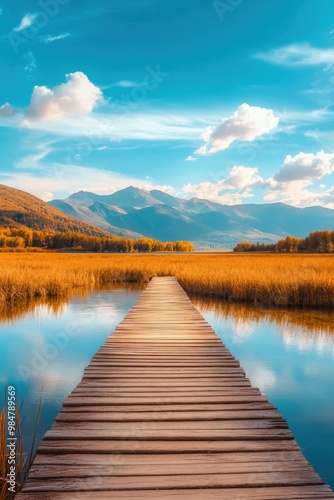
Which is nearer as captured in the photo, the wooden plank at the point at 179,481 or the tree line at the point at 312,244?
the wooden plank at the point at 179,481

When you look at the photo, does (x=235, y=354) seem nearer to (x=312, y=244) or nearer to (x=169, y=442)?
(x=169, y=442)

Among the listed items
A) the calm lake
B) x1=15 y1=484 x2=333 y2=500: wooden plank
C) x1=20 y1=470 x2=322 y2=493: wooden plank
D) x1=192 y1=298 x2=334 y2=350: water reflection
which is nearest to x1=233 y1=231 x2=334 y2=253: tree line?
x1=192 y1=298 x2=334 y2=350: water reflection

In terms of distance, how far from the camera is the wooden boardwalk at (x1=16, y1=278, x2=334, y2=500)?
2896mm

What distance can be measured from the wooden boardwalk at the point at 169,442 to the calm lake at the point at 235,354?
4.47 ft

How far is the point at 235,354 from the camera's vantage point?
10109 millimetres

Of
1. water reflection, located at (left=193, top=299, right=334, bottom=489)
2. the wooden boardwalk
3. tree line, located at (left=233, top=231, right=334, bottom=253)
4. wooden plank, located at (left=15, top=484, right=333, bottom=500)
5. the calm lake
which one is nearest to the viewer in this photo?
wooden plank, located at (left=15, top=484, right=333, bottom=500)

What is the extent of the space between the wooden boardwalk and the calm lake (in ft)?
4.47

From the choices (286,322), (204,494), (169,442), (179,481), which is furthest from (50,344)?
(204,494)

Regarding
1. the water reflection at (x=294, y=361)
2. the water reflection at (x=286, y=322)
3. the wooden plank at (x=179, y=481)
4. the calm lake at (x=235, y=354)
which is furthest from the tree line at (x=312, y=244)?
the wooden plank at (x=179, y=481)

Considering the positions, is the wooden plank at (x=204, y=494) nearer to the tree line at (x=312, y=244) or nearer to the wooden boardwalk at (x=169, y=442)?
the wooden boardwalk at (x=169, y=442)

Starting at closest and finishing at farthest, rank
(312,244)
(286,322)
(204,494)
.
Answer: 1. (204,494)
2. (286,322)
3. (312,244)

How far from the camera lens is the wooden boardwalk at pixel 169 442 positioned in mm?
2896

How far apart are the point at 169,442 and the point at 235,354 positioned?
6809 millimetres

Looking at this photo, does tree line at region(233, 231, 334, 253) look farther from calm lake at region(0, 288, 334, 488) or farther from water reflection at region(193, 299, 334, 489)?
calm lake at region(0, 288, 334, 488)
